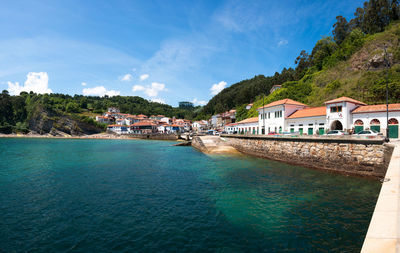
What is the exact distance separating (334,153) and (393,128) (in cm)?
1261

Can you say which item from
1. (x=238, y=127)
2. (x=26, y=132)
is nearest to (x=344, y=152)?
(x=238, y=127)

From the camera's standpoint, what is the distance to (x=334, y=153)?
2220 cm

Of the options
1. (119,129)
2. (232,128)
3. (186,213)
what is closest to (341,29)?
(232,128)

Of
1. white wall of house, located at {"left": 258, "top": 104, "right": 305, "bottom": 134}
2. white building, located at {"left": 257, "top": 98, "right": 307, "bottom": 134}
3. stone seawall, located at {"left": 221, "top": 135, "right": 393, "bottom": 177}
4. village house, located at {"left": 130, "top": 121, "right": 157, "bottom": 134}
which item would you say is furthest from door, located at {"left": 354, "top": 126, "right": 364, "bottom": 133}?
village house, located at {"left": 130, "top": 121, "right": 157, "bottom": 134}

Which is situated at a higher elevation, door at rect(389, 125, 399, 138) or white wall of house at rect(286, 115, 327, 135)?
white wall of house at rect(286, 115, 327, 135)

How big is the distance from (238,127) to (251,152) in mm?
32105

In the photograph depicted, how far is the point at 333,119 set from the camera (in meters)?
33.7

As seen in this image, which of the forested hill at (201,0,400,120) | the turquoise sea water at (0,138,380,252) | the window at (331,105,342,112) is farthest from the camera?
the forested hill at (201,0,400,120)

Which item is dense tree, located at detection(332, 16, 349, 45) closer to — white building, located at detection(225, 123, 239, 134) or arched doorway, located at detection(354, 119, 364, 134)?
white building, located at detection(225, 123, 239, 134)

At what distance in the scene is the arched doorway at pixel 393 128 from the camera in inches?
1062

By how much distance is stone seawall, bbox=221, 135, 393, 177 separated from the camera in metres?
18.8

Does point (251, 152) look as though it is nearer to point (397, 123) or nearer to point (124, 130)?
point (397, 123)

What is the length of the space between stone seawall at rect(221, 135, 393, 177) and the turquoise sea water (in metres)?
1.73

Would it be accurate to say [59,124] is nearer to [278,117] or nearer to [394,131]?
[278,117]
